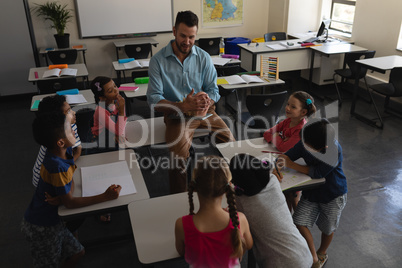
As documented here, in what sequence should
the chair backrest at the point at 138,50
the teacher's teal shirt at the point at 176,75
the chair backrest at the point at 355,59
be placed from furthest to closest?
1. the chair backrest at the point at 138,50
2. the chair backrest at the point at 355,59
3. the teacher's teal shirt at the point at 176,75

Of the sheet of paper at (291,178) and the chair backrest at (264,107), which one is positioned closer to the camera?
the sheet of paper at (291,178)

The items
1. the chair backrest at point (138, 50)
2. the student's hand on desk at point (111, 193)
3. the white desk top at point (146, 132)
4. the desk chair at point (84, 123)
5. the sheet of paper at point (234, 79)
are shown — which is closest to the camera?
the student's hand on desk at point (111, 193)

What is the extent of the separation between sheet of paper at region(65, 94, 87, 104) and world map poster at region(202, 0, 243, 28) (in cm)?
399

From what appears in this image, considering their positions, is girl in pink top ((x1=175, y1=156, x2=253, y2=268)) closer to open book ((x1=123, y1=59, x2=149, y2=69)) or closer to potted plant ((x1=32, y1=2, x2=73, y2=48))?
open book ((x1=123, y1=59, x2=149, y2=69))

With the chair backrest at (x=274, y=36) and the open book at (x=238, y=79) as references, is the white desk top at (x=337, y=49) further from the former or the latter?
the open book at (x=238, y=79)

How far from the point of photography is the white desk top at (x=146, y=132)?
2807 millimetres

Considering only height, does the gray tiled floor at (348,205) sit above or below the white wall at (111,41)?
below

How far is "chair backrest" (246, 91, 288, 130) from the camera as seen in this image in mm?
3516

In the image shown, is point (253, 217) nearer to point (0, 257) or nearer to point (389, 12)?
point (0, 257)

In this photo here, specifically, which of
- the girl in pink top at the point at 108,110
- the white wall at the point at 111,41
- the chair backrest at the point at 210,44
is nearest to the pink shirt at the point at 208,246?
the girl in pink top at the point at 108,110

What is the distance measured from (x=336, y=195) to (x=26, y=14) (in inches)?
220

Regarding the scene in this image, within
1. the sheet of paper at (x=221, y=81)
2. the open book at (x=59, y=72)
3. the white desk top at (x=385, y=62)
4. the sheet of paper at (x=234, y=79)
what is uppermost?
the white desk top at (x=385, y=62)

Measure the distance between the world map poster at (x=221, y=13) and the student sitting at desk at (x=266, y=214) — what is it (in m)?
5.97

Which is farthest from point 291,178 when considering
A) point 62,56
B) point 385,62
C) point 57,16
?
point 57,16
